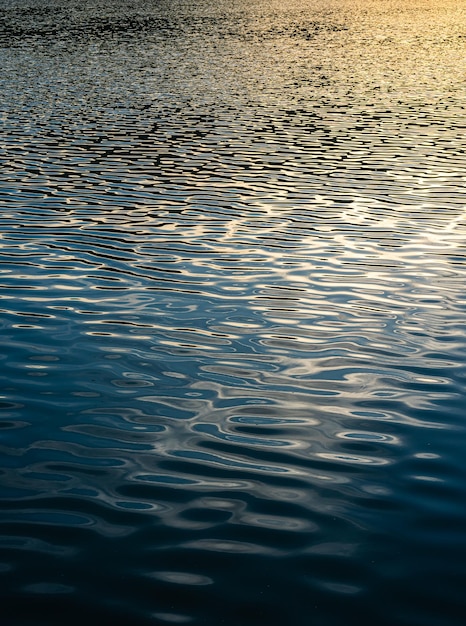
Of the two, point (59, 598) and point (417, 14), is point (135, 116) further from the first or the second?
point (417, 14)

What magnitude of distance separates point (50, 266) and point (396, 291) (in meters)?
7.75

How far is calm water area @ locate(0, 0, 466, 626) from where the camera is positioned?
9266 millimetres

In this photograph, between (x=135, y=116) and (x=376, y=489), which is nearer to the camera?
(x=376, y=489)

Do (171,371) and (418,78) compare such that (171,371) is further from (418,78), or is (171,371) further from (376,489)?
(418,78)

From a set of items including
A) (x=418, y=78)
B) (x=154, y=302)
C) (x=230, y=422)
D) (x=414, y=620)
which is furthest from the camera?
(x=418, y=78)

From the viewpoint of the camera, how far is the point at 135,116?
150 feet

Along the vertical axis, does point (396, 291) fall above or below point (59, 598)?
below

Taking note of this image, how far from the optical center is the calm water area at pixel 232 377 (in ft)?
30.4

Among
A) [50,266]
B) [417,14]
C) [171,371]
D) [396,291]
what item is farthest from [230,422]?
[417,14]

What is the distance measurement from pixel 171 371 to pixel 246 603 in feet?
21.4

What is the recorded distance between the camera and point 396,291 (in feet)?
64.6

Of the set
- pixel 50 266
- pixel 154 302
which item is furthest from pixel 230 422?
pixel 50 266

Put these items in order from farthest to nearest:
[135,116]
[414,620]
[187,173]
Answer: [135,116], [187,173], [414,620]

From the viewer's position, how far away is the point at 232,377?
14.8 metres
